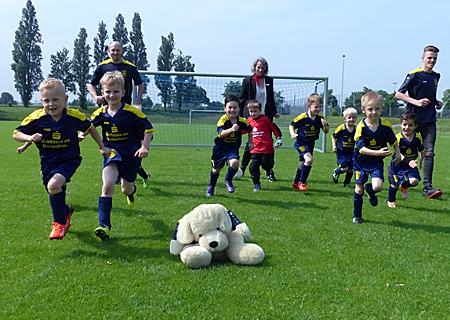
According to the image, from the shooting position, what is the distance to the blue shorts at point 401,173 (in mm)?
5914

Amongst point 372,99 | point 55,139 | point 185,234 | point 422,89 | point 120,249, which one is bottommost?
point 120,249

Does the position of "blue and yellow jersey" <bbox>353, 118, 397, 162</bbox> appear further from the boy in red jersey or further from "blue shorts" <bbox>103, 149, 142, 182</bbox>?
"blue shorts" <bbox>103, 149, 142, 182</bbox>

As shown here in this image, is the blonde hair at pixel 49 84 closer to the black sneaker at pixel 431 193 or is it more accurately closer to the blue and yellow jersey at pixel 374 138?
the blue and yellow jersey at pixel 374 138

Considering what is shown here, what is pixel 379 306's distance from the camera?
2689 millimetres

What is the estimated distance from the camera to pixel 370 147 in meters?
5.00

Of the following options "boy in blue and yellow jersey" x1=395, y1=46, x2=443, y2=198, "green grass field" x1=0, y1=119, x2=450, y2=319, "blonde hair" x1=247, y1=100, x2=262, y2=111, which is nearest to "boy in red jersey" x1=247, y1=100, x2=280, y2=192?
"blonde hair" x1=247, y1=100, x2=262, y2=111

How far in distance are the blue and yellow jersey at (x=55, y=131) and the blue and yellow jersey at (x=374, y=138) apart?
10.4 feet

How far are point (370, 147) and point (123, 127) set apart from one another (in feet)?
9.66

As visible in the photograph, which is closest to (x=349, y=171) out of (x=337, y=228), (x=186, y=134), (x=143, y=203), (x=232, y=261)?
(x=337, y=228)

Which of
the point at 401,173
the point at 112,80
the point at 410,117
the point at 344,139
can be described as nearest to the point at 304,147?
the point at 344,139

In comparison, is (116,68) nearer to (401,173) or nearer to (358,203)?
(358,203)

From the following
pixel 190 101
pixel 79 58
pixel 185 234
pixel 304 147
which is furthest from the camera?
pixel 79 58

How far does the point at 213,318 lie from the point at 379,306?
43.5 inches

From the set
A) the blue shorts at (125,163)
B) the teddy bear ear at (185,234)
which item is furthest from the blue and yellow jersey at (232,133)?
the teddy bear ear at (185,234)
